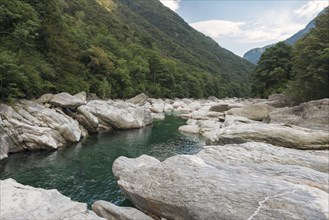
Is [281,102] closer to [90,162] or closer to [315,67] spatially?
[315,67]

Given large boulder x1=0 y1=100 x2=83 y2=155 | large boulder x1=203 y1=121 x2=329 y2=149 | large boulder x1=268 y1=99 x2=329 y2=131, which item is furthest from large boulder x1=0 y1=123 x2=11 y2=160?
large boulder x1=268 y1=99 x2=329 y2=131

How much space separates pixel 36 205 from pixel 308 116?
65.9 feet

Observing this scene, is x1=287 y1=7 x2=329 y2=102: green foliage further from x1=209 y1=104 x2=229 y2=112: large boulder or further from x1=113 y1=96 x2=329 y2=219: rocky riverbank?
x1=113 y1=96 x2=329 y2=219: rocky riverbank

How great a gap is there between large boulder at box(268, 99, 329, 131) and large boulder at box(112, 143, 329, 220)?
935 cm

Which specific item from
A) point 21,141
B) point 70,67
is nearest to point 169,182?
point 21,141

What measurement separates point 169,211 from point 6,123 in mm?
16491

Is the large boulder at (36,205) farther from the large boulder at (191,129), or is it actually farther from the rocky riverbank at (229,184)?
the large boulder at (191,129)

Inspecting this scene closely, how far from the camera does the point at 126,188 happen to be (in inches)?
411

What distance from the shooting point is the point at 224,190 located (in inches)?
318

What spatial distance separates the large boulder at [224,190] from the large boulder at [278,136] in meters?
4.13

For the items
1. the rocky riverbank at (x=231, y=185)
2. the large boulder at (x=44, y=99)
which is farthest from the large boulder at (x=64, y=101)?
the rocky riverbank at (x=231, y=185)

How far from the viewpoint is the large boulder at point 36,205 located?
26.5 feet

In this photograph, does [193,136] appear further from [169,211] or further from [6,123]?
[169,211]

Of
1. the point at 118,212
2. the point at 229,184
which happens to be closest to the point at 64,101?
the point at 118,212
